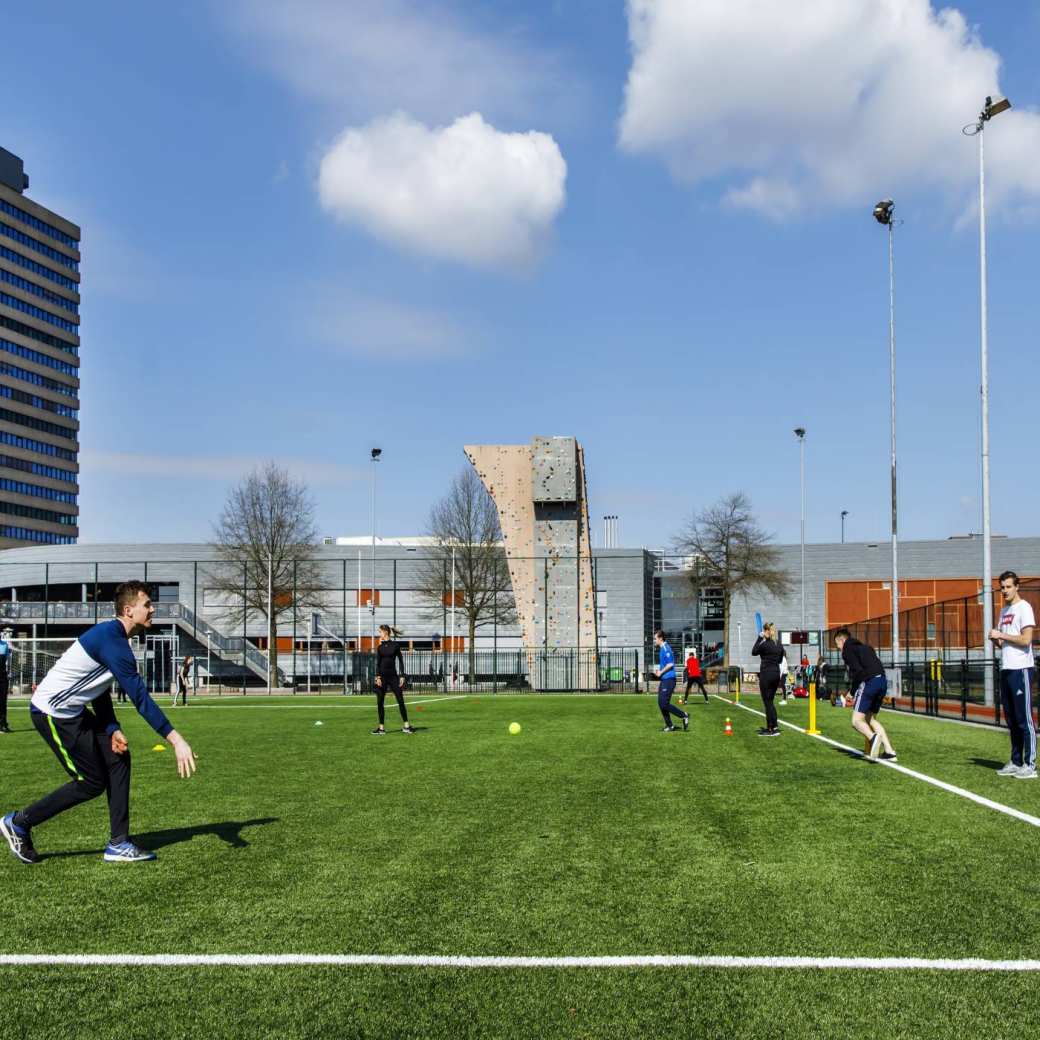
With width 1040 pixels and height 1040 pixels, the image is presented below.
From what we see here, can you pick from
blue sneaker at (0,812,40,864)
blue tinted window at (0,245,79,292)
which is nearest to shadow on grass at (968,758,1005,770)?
blue sneaker at (0,812,40,864)

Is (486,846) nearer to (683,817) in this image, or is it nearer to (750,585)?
(683,817)

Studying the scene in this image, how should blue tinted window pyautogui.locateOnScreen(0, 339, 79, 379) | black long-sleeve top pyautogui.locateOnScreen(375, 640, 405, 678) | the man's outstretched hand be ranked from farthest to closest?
blue tinted window pyautogui.locateOnScreen(0, 339, 79, 379)
black long-sleeve top pyautogui.locateOnScreen(375, 640, 405, 678)
the man's outstretched hand

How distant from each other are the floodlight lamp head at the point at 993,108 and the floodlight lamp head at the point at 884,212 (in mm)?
9538

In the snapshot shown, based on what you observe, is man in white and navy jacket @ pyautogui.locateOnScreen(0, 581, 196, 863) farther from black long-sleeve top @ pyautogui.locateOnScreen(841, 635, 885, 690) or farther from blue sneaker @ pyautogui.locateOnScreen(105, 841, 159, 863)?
black long-sleeve top @ pyautogui.locateOnScreen(841, 635, 885, 690)

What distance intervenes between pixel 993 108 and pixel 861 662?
21.3m

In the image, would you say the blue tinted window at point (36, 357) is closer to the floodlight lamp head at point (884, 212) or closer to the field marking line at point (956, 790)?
the floodlight lamp head at point (884, 212)

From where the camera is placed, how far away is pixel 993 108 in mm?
28484

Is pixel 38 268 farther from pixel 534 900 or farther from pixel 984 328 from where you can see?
pixel 534 900

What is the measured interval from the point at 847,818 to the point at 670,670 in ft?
36.6

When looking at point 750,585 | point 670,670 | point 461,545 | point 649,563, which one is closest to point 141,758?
point 670,670

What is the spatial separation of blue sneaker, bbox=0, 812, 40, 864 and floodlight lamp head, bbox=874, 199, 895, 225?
37687 mm

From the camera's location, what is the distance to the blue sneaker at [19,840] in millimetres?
7230

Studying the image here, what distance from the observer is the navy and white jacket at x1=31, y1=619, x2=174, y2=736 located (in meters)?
6.98

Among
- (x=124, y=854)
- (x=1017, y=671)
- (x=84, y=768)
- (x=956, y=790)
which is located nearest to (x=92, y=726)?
(x=84, y=768)
